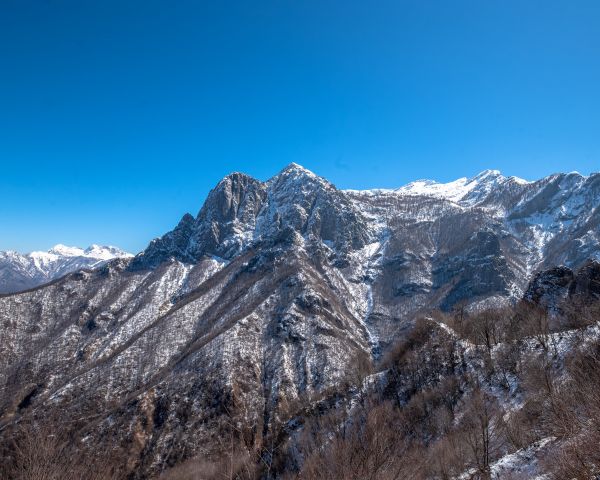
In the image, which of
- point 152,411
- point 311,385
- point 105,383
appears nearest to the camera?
point 152,411

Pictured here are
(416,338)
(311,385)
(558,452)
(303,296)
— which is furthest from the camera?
(303,296)

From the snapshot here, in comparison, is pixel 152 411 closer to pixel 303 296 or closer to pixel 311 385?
pixel 311 385

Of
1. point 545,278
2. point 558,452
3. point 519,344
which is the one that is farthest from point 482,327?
point 558,452

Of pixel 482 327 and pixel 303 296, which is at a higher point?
pixel 303 296

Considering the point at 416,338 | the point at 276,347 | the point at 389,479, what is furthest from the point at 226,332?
the point at 389,479

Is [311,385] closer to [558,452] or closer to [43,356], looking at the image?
[558,452]

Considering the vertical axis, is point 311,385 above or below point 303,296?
below

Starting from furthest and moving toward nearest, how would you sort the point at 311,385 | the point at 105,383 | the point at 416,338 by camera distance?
the point at 105,383 → the point at 311,385 → the point at 416,338

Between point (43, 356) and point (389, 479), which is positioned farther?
point (43, 356)

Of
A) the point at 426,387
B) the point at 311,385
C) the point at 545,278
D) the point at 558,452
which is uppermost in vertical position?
the point at 545,278
